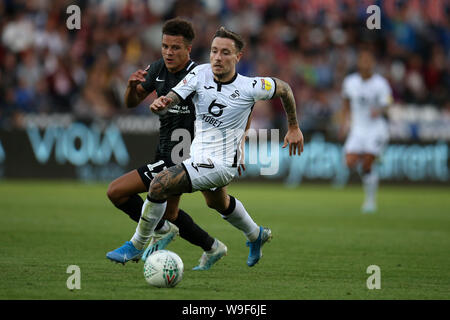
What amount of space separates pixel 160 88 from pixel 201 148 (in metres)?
0.94

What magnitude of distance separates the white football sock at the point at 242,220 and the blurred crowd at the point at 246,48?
11.1 meters

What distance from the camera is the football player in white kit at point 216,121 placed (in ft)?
22.2

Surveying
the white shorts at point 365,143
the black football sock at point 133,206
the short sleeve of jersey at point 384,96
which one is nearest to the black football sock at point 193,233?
the black football sock at point 133,206

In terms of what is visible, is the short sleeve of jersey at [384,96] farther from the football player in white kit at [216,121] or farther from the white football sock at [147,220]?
the white football sock at [147,220]

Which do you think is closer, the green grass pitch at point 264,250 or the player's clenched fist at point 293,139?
the green grass pitch at point 264,250

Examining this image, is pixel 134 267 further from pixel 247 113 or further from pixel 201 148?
pixel 247 113

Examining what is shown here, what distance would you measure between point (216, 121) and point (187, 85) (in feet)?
1.35

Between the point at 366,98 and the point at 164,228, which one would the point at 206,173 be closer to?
the point at 164,228

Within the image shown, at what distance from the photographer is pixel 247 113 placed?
7.11 meters

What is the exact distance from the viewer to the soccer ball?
6125 millimetres

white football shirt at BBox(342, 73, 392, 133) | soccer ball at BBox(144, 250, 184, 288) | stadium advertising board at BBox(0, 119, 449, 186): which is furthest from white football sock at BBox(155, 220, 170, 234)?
stadium advertising board at BBox(0, 119, 449, 186)

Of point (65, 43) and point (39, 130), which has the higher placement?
point (65, 43)
